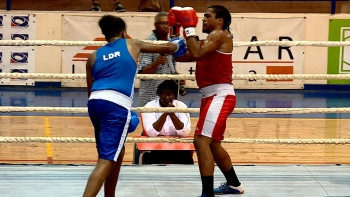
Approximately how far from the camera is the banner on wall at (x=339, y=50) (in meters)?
11.3

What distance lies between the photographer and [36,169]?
541cm

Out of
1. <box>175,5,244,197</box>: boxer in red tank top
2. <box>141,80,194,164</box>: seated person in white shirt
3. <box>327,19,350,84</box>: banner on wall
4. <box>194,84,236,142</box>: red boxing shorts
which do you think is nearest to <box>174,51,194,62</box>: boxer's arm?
<box>175,5,244,197</box>: boxer in red tank top

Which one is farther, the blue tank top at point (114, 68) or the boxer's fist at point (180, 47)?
the boxer's fist at point (180, 47)

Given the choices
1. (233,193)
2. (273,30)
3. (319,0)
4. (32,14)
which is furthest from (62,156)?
(319,0)

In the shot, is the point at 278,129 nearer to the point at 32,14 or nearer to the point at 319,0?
the point at 32,14

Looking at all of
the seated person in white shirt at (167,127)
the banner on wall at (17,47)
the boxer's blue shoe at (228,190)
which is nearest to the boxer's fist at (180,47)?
the boxer's blue shoe at (228,190)

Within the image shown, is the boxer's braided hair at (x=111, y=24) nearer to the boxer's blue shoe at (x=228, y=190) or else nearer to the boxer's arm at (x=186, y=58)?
the boxer's arm at (x=186, y=58)

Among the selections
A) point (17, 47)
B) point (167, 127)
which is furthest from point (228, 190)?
point (17, 47)

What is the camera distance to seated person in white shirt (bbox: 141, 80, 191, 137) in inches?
230

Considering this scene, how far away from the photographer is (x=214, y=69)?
468 centimetres

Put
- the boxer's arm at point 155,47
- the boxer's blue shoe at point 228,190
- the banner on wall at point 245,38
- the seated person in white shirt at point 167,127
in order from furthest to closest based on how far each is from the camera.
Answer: the banner on wall at point 245,38 → the seated person in white shirt at point 167,127 → the boxer's blue shoe at point 228,190 → the boxer's arm at point 155,47

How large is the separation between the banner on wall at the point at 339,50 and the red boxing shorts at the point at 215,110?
707cm

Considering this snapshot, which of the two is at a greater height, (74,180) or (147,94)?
(147,94)

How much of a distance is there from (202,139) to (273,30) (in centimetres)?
705
